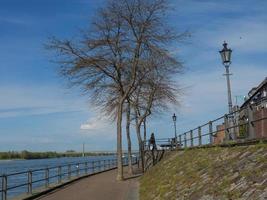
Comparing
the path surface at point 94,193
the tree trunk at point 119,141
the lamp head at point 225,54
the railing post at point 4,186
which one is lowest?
the path surface at point 94,193

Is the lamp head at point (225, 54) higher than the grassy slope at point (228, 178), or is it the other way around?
the lamp head at point (225, 54)

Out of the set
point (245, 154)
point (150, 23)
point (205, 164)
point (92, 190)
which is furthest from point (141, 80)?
point (245, 154)

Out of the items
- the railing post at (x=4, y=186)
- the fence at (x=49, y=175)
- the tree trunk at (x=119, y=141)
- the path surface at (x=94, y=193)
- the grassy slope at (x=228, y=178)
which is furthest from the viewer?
the tree trunk at (x=119, y=141)

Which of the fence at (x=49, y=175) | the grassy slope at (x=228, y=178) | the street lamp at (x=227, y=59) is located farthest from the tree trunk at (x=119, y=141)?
the grassy slope at (x=228, y=178)

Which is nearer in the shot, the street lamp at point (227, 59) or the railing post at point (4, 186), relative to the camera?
the railing post at point (4, 186)

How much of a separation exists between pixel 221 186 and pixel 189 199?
1323 millimetres

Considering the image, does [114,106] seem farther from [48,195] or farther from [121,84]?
[48,195]

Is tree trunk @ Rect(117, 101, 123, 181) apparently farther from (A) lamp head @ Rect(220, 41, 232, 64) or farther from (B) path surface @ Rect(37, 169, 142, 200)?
(A) lamp head @ Rect(220, 41, 232, 64)

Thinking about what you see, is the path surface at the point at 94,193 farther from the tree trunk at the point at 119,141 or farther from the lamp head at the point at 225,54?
the lamp head at the point at 225,54

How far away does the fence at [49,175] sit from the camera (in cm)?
1854

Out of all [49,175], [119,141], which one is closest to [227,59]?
[119,141]

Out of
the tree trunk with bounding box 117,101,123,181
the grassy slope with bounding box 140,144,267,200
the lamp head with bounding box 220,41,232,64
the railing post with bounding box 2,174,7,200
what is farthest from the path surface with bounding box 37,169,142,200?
the lamp head with bounding box 220,41,232,64

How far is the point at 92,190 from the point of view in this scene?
2253cm

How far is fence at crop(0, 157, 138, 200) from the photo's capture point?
1854cm
